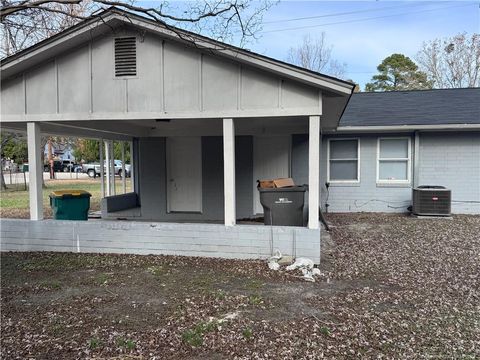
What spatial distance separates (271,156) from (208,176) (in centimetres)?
170

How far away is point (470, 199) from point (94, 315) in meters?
A: 10.3

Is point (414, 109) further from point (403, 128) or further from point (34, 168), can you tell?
point (34, 168)

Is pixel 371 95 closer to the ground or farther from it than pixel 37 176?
farther from it

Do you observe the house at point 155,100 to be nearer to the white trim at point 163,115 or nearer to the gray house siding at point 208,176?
the white trim at point 163,115

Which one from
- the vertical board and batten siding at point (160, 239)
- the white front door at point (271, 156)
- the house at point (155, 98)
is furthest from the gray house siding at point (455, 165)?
the vertical board and batten siding at point (160, 239)

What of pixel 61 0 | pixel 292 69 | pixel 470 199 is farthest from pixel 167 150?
pixel 470 199

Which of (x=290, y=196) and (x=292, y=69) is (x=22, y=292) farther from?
(x=292, y=69)

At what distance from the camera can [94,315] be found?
4066 mm

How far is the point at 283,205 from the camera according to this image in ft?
21.9

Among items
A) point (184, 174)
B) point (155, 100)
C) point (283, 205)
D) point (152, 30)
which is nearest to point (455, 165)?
point (283, 205)

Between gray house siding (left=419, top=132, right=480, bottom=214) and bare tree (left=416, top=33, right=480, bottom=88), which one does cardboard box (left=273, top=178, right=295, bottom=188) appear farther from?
bare tree (left=416, top=33, right=480, bottom=88)

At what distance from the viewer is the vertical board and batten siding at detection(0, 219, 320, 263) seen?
598 cm

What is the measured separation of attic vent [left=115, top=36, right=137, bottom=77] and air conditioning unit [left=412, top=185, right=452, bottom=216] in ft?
25.3

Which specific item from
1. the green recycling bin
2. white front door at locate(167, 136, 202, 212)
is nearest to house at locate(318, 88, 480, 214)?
white front door at locate(167, 136, 202, 212)
